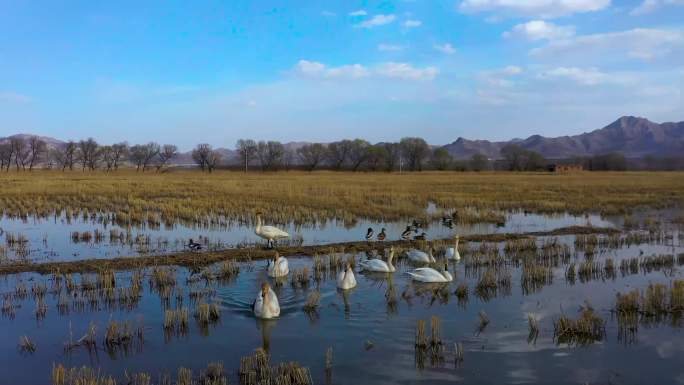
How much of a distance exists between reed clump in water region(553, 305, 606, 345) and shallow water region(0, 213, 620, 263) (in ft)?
32.7

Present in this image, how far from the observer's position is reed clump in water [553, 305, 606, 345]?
27.7 ft

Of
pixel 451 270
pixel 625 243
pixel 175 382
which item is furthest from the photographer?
pixel 625 243

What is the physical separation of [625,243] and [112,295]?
49.2 feet

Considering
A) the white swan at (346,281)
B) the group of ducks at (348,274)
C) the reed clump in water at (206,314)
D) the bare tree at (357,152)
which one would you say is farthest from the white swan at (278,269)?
the bare tree at (357,152)

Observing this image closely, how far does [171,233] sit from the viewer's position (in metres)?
19.8

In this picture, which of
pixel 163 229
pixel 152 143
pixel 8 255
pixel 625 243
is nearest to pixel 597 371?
pixel 625 243

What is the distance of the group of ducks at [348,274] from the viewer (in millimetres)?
9336

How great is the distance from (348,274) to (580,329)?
444 cm

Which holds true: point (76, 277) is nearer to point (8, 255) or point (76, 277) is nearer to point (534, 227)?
point (8, 255)

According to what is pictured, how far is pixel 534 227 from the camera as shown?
72.5 feet

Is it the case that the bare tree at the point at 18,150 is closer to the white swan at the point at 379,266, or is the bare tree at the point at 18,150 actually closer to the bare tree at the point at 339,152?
the bare tree at the point at 339,152

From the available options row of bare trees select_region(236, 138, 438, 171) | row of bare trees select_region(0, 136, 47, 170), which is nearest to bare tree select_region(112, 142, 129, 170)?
row of bare trees select_region(0, 136, 47, 170)

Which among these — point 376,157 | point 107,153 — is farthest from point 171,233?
point 107,153

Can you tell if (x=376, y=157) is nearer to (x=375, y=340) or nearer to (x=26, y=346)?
(x=375, y=340)
